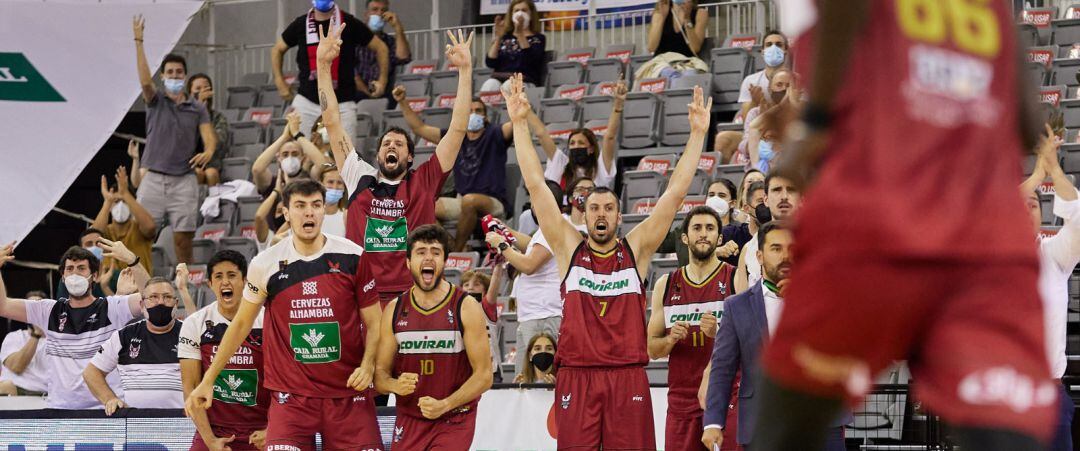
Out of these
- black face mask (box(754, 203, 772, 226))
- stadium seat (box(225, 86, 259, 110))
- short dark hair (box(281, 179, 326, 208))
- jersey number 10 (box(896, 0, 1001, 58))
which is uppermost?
stadium seat (box(225, 86, 259, 110))

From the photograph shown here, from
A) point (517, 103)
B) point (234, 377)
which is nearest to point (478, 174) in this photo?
point (234, 377)

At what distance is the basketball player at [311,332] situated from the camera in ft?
27.8

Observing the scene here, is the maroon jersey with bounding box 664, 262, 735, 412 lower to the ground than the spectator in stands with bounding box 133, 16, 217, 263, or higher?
lower

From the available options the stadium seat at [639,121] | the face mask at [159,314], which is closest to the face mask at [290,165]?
the stadium seat at [639,121]

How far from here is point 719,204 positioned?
1091cm

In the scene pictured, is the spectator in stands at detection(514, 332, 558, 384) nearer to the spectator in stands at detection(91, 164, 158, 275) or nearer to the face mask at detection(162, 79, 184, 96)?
the spectator in stands at detection(91, 164, 158, 275)

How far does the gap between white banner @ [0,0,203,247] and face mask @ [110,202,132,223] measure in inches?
26.5

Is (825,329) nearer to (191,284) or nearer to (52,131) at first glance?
(191,284)

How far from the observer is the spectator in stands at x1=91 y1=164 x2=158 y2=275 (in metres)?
15.5

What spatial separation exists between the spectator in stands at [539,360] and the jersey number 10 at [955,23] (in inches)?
307

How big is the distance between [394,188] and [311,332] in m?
1.79

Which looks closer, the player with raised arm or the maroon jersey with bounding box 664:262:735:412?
the maroon jersey with bounding box 664:262:735:412

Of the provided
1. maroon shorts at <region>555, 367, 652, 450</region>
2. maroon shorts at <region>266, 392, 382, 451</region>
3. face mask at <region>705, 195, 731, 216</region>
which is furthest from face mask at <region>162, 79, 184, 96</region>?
maroon shorts at <region>555, 367, 652, 450</region>

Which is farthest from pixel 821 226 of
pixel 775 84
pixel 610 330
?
pixel 775 84
